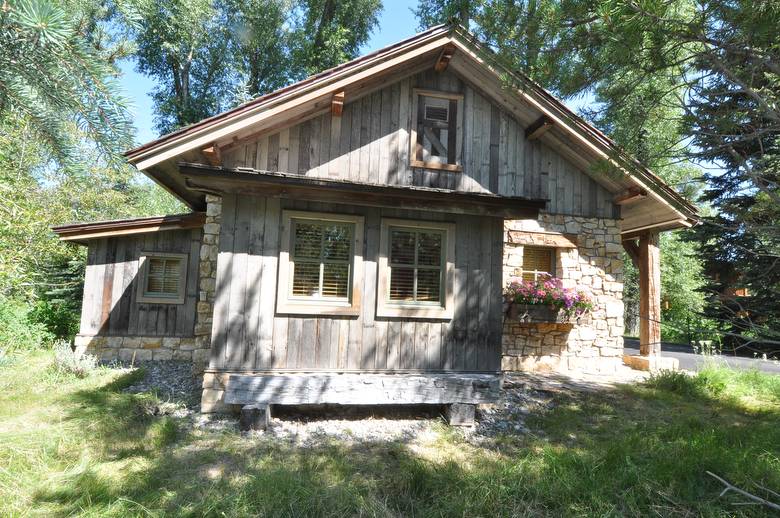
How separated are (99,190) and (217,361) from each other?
12153mm

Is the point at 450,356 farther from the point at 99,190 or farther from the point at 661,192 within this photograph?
the point at 99,190

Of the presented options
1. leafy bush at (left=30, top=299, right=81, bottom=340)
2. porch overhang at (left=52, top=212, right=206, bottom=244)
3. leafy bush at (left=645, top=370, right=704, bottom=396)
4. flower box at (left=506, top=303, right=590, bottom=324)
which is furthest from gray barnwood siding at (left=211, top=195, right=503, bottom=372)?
leafy bush at (left=30, top=299, right=81, bottom=340)

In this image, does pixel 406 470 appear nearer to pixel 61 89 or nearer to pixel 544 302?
pixel 61 89

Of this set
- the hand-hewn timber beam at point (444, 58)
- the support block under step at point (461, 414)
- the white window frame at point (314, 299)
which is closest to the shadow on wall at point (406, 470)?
the support block under step at point (461, 414)

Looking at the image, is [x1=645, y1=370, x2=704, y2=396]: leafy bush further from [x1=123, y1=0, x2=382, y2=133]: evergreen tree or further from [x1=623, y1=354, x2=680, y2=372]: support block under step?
[x1=123, y1=0, x2=382, y2=133]: evergreen tree

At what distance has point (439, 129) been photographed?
22.3 ft

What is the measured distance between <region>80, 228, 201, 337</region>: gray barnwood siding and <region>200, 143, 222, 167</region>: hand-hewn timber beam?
14.2ft

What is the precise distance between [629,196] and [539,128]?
7.78 feet

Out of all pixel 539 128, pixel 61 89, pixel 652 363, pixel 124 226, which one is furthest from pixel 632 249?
pixel 124 226

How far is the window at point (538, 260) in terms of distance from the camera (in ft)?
27.9

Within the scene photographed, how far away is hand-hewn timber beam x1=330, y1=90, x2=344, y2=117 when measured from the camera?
596 cm

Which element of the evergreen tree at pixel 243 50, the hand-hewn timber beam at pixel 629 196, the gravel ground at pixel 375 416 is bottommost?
the gravel ground at pixel 375 416

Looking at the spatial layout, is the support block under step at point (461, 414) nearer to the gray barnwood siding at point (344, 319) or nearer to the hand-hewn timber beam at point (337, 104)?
the gray barnwood siding at point (344, 319)

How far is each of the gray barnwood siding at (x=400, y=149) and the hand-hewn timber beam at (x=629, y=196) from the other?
53.1 inches
